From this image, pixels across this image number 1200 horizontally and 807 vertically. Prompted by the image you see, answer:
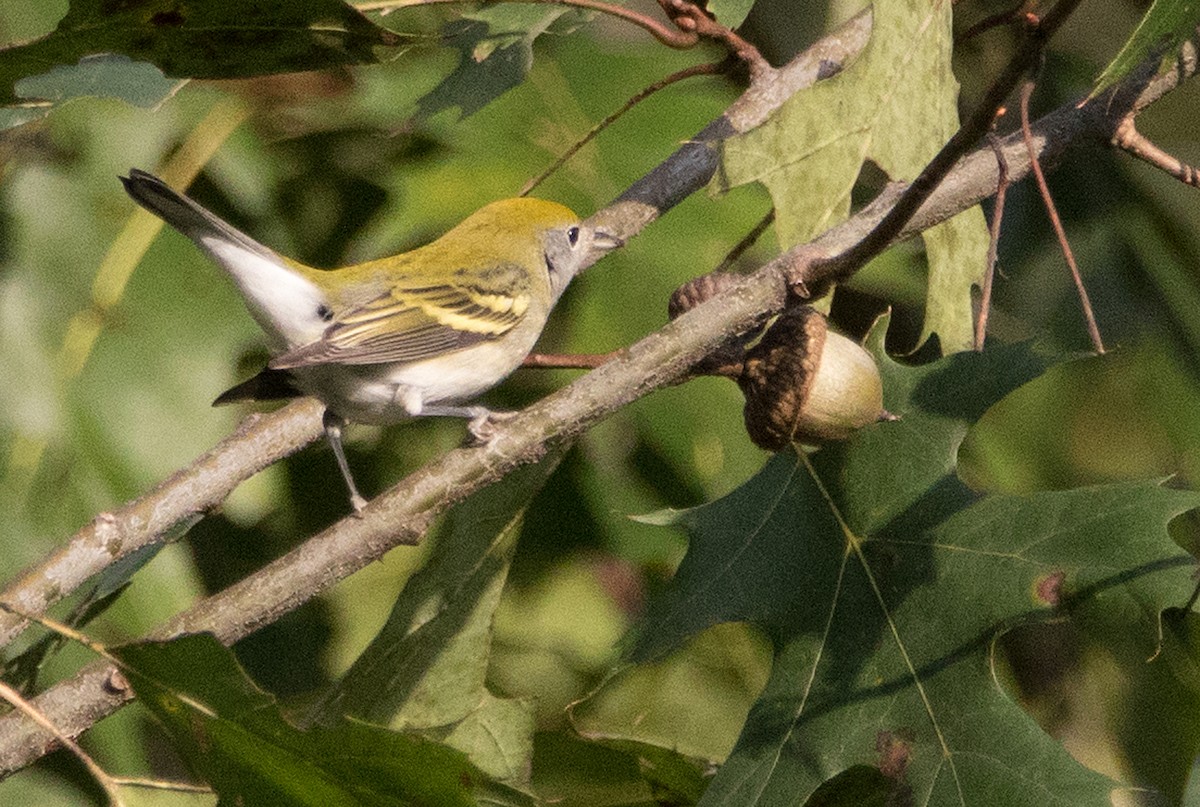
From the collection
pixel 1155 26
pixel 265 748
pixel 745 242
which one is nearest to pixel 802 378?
pixel 745 242

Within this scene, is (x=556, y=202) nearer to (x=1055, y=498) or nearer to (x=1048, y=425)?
(x=1048, y=425)

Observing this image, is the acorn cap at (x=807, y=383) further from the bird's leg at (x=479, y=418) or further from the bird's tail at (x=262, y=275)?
the bird's tail at (x=262, y=275)

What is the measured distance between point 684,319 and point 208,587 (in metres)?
1.77

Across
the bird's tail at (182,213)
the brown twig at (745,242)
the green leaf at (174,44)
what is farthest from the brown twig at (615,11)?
the bird's tail at (182,213)

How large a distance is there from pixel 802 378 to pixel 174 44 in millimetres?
1124

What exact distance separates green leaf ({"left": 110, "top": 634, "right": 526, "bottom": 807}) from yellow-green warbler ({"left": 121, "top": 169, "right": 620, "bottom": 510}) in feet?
2.69

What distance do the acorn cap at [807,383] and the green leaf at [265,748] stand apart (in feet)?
2.46

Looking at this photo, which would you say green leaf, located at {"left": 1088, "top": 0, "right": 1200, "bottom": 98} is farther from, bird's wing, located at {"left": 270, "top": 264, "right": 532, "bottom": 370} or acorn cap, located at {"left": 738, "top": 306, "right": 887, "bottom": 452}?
bird's wing, located at {"left": 270, "top": 264, "right": 532, "bottom": 370}

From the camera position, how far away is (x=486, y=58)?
2.33 m

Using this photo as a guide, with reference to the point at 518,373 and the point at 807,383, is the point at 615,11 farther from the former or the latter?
the point at 518,373

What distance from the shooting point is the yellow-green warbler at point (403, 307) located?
2.53 meters

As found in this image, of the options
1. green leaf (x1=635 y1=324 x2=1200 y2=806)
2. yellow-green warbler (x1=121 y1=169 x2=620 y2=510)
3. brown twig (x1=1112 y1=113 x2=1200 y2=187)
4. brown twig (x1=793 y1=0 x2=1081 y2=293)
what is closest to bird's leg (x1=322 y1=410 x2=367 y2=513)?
yellow-green warbler (x1=121 y1=169 x2=620 y2=510)

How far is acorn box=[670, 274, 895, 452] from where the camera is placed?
2.00m

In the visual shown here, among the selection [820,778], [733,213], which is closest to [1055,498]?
[820,778]
